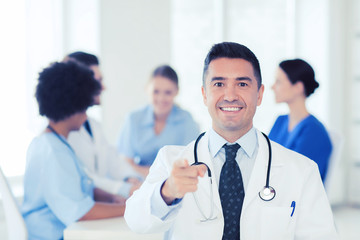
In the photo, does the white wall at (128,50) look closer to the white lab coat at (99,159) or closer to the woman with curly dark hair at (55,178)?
the white lab coat at (99,159)

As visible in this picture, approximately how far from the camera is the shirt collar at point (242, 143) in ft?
5.05

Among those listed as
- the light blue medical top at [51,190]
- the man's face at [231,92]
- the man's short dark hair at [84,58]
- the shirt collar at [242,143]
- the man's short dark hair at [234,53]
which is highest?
the man's short dark hair at [84,58]

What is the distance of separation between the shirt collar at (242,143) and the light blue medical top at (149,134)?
1818 millimetres

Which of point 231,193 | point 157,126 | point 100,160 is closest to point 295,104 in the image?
point 157,126

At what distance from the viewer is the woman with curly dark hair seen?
201 centimetres

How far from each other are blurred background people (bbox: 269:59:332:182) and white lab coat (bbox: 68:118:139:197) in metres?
0.98

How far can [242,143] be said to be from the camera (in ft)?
5.05

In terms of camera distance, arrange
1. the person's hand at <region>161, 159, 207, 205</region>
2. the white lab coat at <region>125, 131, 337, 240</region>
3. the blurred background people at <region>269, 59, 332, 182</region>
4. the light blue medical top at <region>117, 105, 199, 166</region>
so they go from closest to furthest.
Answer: the person's hand at <region>161, 159, 207, 205</region> < the white lab coat at <region>125, 131, 337, 240</region> < the blurred background people at <region>269, 59, 332, 182</region> < the light blue medical top at <region>117, 105, 199, 166</region>

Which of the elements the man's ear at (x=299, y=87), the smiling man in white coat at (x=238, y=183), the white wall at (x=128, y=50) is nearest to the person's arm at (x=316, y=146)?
the man's ear at (x=299, y=87)

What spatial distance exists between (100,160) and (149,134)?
2.41ft

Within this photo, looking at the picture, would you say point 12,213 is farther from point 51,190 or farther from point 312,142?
point 312,142

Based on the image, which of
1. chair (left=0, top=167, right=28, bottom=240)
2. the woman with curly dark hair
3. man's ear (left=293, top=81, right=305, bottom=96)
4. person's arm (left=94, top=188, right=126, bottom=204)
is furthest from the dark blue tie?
man's ear (left=293, top=81, right=305, bottom=96)

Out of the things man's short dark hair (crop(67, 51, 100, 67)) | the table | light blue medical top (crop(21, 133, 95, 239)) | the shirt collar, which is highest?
man's short dark hair (crop(67, 51, 100, 67))

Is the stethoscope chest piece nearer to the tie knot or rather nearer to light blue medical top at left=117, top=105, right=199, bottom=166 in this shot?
the tie knot
